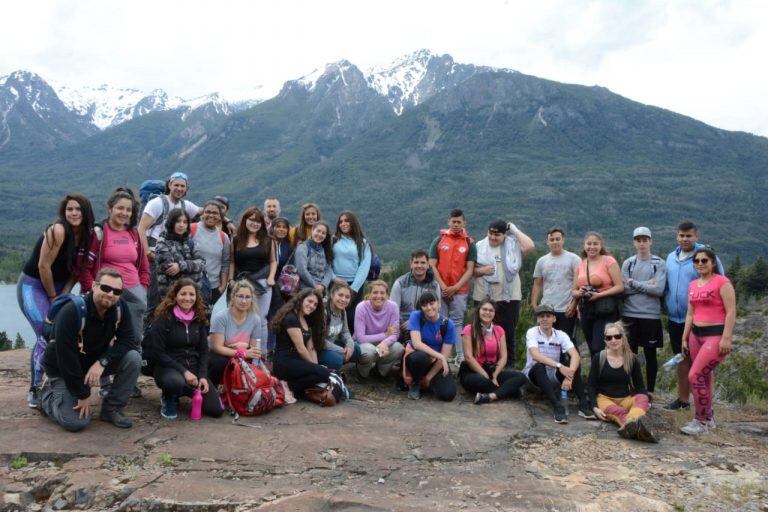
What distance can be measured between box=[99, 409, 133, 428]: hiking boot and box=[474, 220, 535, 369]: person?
4588 millimetres

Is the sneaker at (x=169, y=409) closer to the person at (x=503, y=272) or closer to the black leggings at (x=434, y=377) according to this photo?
the black leggings at (x=434, y=377)

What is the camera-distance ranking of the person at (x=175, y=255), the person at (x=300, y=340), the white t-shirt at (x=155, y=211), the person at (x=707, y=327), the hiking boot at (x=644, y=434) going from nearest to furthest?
the hiking boot at (x=644, y=434) < the person at (x=707, y=327) < the person at (x=175, y=255) < the person at (x=300, y=340) < the white t-shirt at (x=155, y=211)

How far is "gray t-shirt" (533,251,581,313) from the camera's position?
7836mm

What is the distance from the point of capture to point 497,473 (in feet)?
16.5

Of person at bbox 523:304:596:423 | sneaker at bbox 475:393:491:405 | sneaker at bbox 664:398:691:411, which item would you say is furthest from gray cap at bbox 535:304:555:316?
sneaker at bbox 664:398:691:411

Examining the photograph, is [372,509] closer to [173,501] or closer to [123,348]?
[173,501]

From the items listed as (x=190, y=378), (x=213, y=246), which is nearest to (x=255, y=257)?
(x=213, y=246)

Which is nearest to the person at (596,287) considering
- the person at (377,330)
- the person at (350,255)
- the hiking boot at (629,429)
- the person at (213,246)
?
the hiking boot at (629,429)

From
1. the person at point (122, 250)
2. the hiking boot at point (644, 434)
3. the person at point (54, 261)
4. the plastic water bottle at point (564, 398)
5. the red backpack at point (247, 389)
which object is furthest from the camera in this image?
the plastic water bottle at point (564, 398)

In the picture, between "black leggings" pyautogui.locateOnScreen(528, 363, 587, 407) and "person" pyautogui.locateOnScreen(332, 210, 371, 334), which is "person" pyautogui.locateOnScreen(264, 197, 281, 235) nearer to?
"person" pyautogui.locateOnScreen(332, 210, 371, 334)

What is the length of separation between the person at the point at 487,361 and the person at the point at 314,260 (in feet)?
6.53

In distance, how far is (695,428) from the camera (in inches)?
255

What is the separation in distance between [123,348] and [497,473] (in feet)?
11.5

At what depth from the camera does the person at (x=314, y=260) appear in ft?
25.5
